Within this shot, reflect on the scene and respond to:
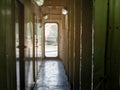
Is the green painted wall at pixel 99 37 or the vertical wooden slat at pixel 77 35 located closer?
the green painted wall at pixel 99 37

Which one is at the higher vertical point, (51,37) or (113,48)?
(113,48)

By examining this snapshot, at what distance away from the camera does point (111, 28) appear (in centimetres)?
173

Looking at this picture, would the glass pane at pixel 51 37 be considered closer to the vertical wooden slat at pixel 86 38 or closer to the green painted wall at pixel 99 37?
the vertical wooden slat at pixel 86 38

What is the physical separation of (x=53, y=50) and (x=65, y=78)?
25.8 feet

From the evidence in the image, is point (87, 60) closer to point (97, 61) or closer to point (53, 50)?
point (97, 61)

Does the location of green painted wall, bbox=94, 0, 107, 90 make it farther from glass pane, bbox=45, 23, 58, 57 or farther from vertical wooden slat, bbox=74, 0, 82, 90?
glass pane, bbox=45, 23, 58, 57

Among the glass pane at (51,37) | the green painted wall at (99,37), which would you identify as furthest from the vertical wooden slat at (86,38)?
the glass pane at (51,37)

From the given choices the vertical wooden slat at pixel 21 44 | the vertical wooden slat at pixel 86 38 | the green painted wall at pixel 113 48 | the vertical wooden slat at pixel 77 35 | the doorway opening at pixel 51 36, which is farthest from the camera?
the doorway opening at pixel 51 36

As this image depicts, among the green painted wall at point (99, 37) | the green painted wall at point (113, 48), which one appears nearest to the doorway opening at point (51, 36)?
the green painted wall at point (99, 37)

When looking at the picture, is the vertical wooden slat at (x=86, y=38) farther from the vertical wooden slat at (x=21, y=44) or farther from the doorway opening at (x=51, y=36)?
the doorway opening at (x=51, y=36)

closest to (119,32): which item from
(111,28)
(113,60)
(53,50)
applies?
(111,28)

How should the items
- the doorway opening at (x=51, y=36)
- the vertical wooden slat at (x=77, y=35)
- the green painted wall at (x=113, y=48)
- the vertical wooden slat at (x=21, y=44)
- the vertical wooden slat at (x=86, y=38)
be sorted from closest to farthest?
1. the green painted wall at (x=113, y=48)
2. the vertical wooden slat at (x=86, y=38)
3. the vertical wooden slat at (x=21, y=44)
4. the vertical wooden slat at (x=77, y=35)
5. the doorway opening at (x=51, y=36)

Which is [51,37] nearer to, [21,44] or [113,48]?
[21,44]

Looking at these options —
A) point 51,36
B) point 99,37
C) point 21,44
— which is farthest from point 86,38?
point 51,36
